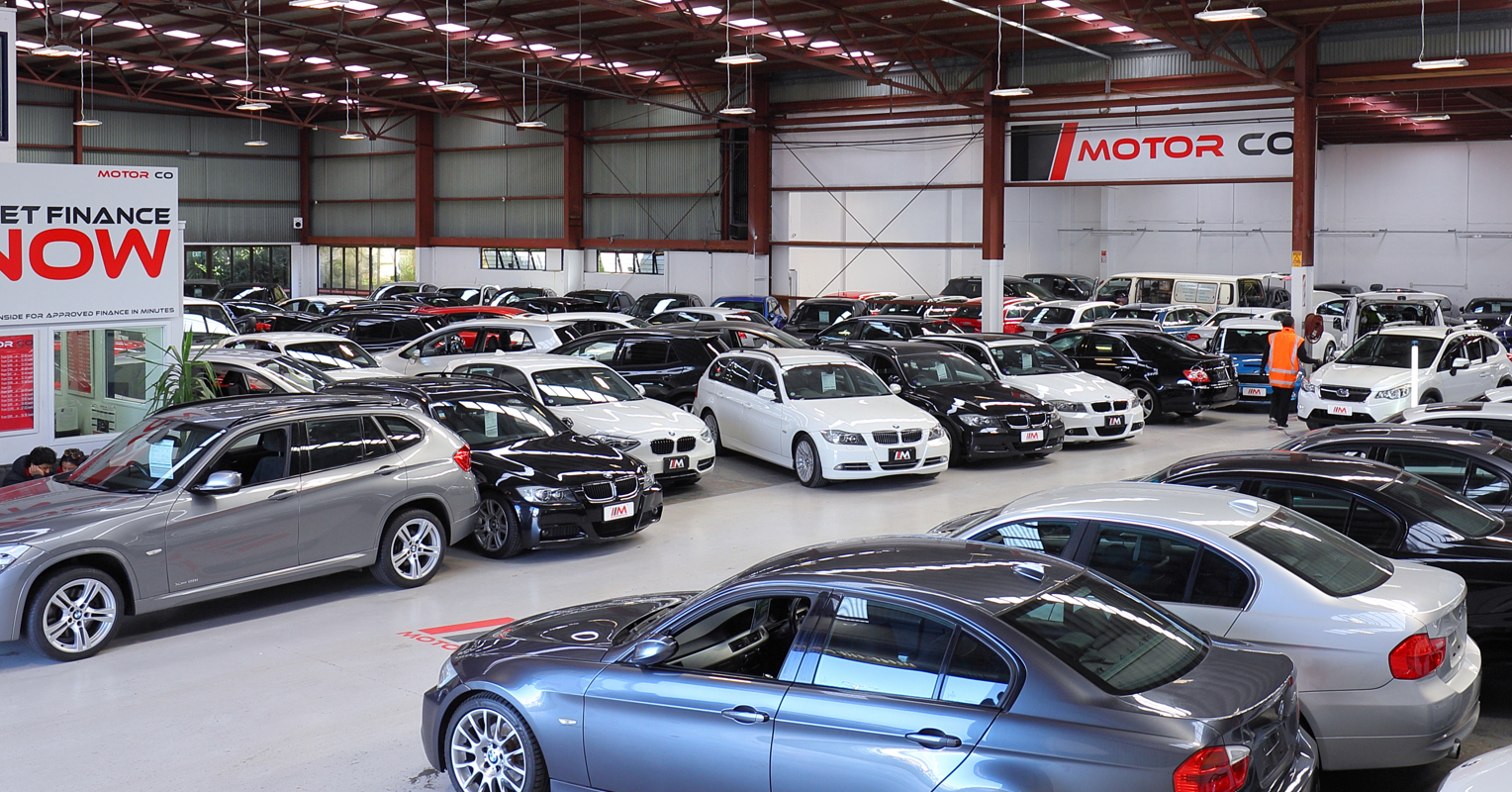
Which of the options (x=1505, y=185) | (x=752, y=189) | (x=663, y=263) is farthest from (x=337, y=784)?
(x=1505, y=185)

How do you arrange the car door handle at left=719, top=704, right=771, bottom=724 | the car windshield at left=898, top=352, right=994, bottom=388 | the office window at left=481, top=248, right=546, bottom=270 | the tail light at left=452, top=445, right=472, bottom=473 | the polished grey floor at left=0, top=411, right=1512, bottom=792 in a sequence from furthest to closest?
the office window at left=481, top=248, right=546, bottom=270
the car windshield at left=898, top=352, right=994, bottom=388
the tail light at left=452, top=445, right=472, bottom=473
the polished grey floor at left=0, top=411, right=1512, bottom=792
the car door handle at left=719, top=704, right=771, bottom=724

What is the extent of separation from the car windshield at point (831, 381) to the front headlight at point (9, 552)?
8296 mm

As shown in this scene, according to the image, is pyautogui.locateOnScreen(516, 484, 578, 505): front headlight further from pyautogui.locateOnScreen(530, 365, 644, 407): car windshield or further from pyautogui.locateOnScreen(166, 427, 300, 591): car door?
pyautogui.locateOnScreen(530, 365, 644, 407): car windshield

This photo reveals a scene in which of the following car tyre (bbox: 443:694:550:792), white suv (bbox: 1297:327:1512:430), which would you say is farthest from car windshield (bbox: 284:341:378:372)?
white suv (bbox: 1297:327:1512:430)

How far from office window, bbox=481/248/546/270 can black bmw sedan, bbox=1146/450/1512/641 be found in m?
33.7

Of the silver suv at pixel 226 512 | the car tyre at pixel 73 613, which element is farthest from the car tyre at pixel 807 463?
the car tyre at pixel 73 613

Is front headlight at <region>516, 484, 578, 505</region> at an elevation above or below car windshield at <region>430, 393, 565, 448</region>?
below

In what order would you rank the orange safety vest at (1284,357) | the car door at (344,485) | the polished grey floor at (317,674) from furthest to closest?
the orange safety vest at (1284,357) < the car door at (344,485) < the polished grey floor at (317,674)

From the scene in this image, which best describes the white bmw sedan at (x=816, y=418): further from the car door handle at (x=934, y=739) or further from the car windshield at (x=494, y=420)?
the car door handle at (x=934, y=739)

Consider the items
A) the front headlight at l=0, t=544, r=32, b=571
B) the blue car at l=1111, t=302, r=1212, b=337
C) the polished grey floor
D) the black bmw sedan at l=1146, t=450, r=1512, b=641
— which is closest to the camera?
the polished grey floor

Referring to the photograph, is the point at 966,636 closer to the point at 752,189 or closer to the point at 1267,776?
the point at 1267,776

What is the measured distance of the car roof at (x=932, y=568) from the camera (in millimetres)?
4363

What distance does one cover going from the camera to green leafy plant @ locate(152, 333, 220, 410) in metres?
12.1

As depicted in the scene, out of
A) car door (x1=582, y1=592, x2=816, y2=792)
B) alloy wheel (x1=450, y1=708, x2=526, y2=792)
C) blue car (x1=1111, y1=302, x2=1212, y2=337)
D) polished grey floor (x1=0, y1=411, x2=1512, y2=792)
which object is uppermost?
blue car (x1=1111, y1=302, x2=1212, y2=337)
